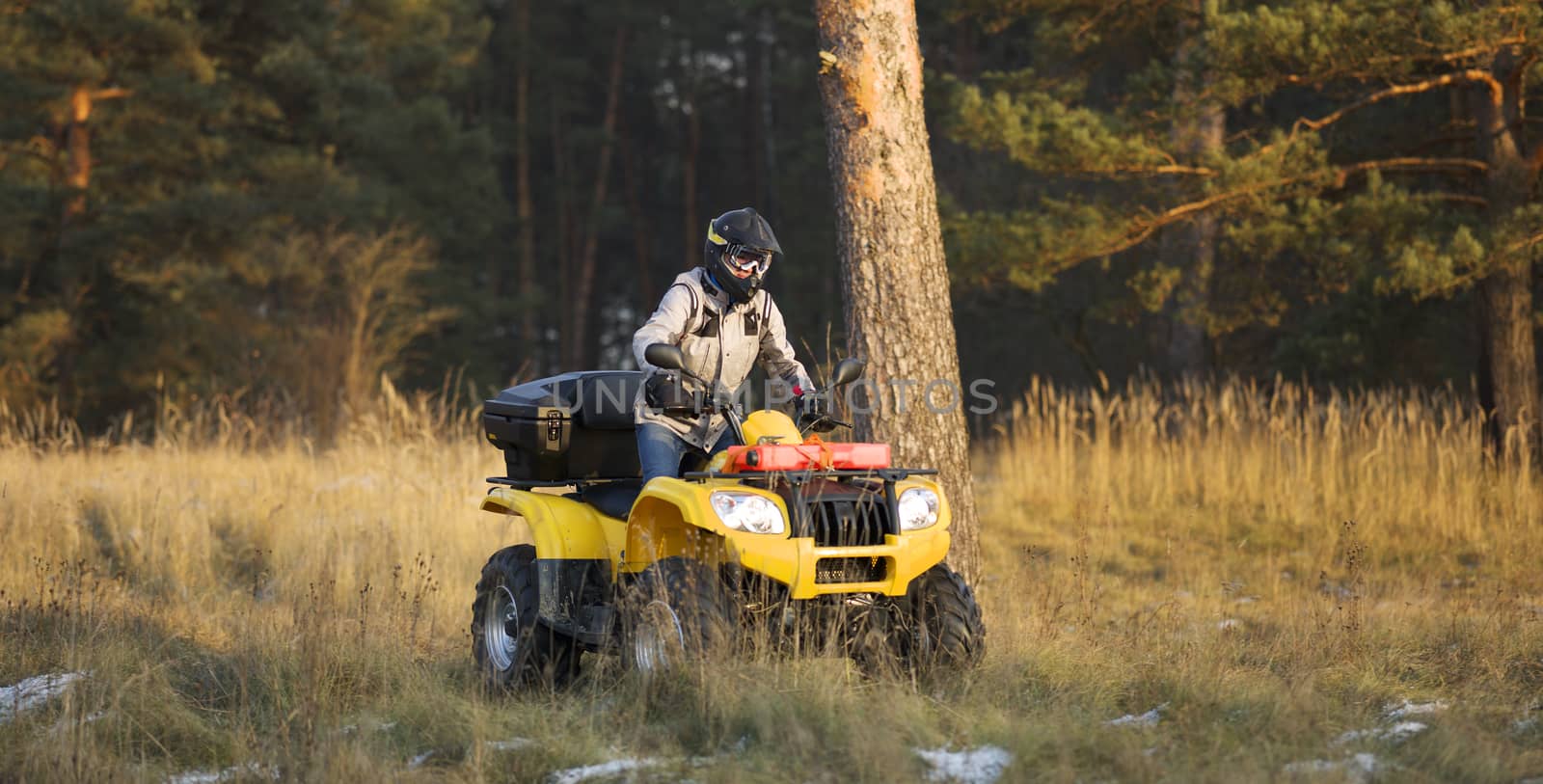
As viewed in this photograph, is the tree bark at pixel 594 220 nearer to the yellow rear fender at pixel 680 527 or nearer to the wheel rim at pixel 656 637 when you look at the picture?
the yellow rear fender at pixel 680 527

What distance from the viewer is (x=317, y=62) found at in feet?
81.0

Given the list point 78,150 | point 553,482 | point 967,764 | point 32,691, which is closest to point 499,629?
point 553,482

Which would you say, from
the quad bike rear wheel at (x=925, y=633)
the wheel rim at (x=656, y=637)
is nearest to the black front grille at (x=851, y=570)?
the quad bike rear wheel at (x=925, y=633)

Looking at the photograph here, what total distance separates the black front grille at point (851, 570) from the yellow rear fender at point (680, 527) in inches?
10.7

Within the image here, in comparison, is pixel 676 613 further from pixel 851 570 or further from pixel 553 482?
pixel 553 482

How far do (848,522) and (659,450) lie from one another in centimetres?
94

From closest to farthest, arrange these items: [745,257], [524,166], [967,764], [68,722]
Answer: [967,764], [68,722], [745,257], [524,166]

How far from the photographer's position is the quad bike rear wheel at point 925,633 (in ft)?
18.4

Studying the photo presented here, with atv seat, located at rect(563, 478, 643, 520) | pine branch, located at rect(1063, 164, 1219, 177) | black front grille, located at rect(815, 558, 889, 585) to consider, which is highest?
pine branch, located at rect(1063, 164, 1219, 177)

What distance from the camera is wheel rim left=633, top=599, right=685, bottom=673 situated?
5.47 metres

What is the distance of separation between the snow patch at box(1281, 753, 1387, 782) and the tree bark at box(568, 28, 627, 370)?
33913mm

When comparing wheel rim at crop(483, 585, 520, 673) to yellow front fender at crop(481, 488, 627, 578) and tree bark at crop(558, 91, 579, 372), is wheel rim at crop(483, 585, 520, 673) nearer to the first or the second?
yellow front fender at crop(481, 488, 627, 578)

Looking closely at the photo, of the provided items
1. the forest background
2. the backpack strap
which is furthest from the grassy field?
the forest background

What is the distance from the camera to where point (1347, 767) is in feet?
15.4
